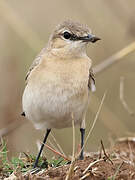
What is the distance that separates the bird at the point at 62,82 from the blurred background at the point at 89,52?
2.12m

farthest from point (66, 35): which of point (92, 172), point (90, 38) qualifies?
point (92, 172)

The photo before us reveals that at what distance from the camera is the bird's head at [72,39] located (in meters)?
5.62

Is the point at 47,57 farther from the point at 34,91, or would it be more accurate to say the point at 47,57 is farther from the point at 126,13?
the point at 126,13

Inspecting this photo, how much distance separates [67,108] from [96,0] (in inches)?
164

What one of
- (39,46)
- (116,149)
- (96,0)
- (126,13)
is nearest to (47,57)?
(116,149)

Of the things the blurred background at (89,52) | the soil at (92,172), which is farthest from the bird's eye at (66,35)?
the blurred background at (89,52)

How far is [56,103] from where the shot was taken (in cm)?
546

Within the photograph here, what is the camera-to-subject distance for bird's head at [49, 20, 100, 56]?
221 inches

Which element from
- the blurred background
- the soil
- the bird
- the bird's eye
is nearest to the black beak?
the bird

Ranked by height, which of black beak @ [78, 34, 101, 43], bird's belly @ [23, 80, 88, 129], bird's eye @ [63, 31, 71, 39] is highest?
bird's eye @ [63, 31, 71, 39]

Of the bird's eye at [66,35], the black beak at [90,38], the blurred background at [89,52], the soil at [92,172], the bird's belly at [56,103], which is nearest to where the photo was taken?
the soil at [92,172]

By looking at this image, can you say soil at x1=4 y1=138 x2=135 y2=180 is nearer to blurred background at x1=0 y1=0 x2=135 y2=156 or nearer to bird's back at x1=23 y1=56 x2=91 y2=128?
bird's back at x1=23 y1=56 x2=91 y2=128

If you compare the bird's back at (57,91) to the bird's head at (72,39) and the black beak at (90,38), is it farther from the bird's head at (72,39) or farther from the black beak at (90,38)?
the black beak at (90,38)

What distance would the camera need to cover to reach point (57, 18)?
1025 cm
